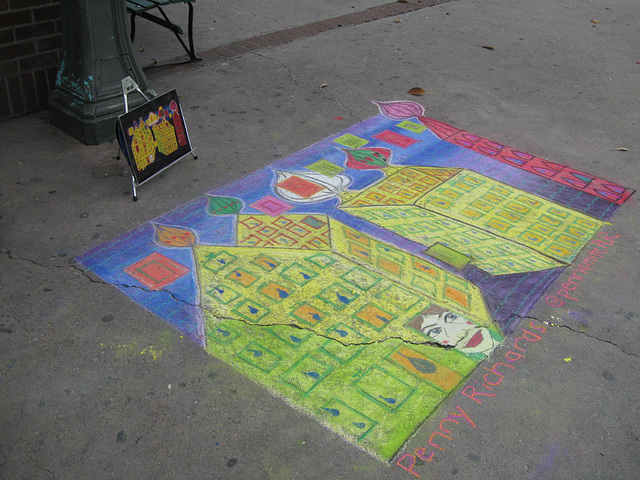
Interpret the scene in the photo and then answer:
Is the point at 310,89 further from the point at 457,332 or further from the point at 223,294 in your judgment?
the point at 457,332

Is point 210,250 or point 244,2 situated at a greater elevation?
point 244,2

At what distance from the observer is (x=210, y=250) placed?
373 centimetres

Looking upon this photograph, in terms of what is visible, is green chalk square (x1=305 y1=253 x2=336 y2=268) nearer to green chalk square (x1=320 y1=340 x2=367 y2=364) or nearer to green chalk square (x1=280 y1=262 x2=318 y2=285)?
green chalk square (x1=280 y1=262 x2=318 y2=285)

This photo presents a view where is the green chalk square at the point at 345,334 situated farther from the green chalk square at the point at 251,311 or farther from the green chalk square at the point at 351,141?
the green chalk square at the point at 351,141

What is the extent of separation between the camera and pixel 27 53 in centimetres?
506

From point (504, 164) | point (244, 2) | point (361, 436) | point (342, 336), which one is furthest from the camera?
point (244, 2)

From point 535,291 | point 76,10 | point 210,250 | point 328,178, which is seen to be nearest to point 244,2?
point 76,10

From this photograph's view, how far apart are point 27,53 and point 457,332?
4.37m

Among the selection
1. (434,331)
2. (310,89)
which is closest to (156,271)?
(434,331)

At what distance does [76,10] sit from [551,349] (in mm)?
4228

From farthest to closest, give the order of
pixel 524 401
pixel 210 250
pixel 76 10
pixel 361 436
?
pixel 76 10 → pixel 210 250 → pixel 524 401 → pixel 361 436

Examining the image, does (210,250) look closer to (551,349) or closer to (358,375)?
(358,375)

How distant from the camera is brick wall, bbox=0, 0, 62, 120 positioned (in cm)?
489

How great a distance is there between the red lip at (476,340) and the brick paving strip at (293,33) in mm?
4504
